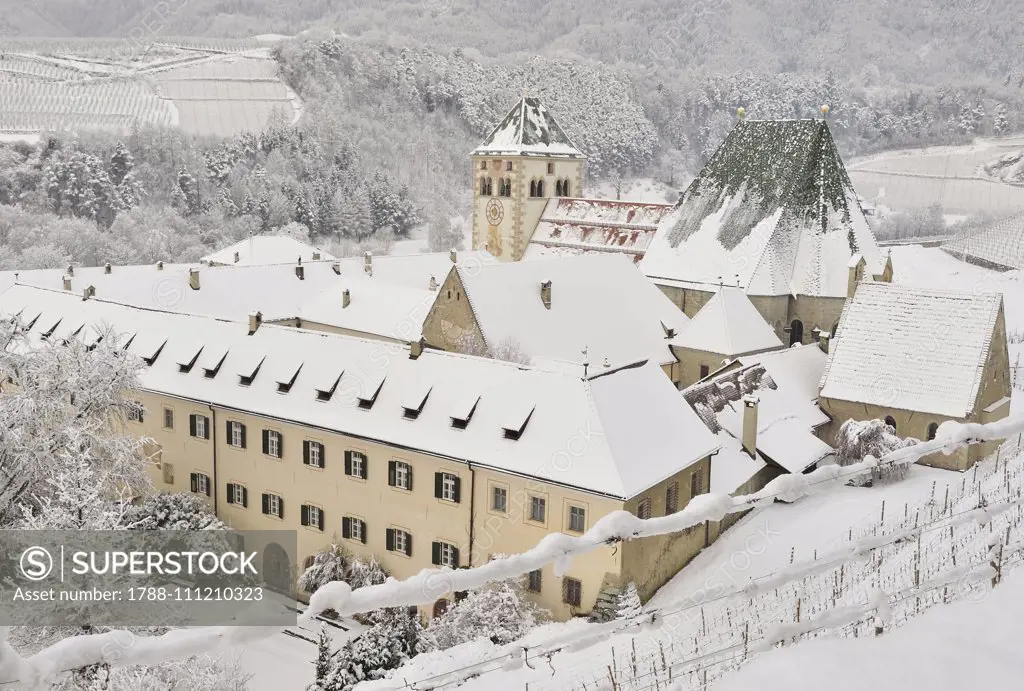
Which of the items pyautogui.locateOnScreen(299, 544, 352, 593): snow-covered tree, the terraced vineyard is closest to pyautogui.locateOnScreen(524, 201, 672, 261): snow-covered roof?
pyautogui.locateOnScreen(299, 544, 352, 593): snow-covered tree

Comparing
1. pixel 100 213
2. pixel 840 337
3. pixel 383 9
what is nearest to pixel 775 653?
pixel 840 337

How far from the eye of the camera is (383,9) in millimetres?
174500

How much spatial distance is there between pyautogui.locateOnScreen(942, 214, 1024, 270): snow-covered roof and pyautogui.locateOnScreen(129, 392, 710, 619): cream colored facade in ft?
180

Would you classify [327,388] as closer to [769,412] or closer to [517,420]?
[517,420]

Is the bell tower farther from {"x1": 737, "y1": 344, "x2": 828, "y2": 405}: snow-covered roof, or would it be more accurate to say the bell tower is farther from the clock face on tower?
{"x1": 737, "y1": 344, "x2": 828, "y2": 405}: snow-covered roof

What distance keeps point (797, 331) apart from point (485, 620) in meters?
24.5

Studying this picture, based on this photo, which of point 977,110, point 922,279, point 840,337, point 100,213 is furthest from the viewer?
point 977,110

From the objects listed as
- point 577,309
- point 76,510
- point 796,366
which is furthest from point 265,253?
point 76,510

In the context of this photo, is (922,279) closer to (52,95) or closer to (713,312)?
(713,312)

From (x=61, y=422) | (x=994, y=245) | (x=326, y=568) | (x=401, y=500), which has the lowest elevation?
(x=326, y=568)

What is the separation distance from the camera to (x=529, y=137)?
57094 millimetres

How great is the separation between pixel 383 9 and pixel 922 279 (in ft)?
Result: 454

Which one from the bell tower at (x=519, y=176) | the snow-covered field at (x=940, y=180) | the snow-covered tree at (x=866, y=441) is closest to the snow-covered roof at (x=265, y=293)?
the bell tower at (x=519, y=176)

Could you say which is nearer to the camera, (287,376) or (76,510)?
(76,510)
